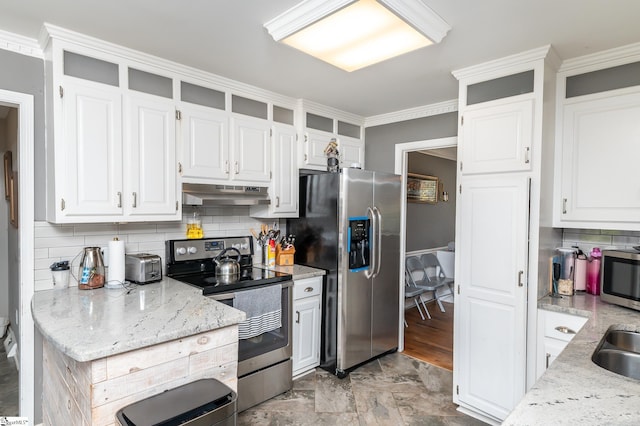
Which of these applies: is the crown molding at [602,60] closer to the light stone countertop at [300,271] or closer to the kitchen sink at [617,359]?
the kitchen sink at [617,359]

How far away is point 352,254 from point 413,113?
158 centimetres

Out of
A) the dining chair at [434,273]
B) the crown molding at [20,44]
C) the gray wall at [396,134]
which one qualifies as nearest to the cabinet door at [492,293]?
the gray wall at [396,134]

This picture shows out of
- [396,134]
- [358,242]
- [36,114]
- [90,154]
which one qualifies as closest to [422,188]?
[396,134]

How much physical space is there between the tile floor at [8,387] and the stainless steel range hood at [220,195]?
6.02 ft

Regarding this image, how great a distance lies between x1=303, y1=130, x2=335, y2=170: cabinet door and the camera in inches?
137

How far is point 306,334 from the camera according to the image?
10.2 feet

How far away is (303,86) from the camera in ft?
10.0

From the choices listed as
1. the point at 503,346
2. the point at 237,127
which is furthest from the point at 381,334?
the point at 237,127

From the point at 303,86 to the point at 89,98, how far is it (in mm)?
1562

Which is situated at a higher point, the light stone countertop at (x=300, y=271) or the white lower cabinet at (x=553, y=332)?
the light stone countertop at (x=300, y=271)

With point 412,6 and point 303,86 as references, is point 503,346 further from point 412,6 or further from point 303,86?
point 303,86

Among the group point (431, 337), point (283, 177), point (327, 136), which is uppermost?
point (327, 136)

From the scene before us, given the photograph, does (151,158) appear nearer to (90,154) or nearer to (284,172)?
(90,154)

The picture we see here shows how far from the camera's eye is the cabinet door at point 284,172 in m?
3.26
